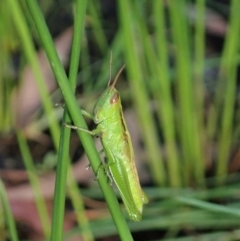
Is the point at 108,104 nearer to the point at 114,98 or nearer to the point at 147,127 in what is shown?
the point at 114,98

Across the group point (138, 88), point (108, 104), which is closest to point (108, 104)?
point (108, 104)

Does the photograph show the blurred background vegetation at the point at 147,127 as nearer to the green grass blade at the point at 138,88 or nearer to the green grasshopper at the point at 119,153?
the green grass blade at the point at 138,88

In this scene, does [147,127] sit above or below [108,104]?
below

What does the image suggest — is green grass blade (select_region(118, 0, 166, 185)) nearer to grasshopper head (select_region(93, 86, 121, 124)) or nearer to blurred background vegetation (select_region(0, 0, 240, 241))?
blurred background vegetation (select_region(0, 0, 240, 241))

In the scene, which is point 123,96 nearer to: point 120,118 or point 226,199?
point 226,199

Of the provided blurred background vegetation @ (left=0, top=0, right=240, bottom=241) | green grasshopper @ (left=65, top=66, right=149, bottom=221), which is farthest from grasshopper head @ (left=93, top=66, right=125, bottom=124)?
blurred background vegetation @ (left=0, top=0, right=240, bottom=241)

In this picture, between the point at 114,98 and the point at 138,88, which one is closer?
the point at 114,98

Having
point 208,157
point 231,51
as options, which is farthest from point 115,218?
point 208,157

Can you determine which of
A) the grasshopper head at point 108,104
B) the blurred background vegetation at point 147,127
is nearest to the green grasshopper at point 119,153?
the grasshopper head at point 108,104
